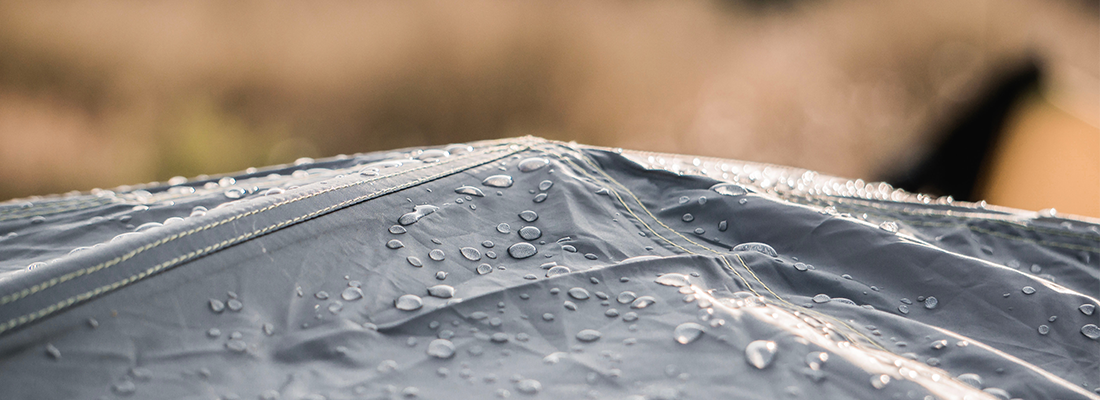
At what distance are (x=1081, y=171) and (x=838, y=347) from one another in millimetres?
3745

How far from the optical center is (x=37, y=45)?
3342 mm

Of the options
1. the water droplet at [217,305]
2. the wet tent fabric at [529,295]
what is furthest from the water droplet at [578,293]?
the water droplet at [217,305]

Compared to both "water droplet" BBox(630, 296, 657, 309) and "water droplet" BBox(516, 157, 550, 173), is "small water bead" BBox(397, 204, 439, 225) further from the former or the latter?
"water droplet" BBox(630, 296, 657, 309)

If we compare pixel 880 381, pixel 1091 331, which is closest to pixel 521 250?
pixel 880 381

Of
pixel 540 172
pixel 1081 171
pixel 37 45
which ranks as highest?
pixel 540 172

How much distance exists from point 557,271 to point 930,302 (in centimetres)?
59

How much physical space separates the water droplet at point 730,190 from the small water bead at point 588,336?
0.50m

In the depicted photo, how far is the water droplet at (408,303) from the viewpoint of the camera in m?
0.75

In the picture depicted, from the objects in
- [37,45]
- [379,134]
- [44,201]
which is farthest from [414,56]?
[44,201]

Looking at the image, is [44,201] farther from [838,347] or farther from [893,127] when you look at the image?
[893,127]

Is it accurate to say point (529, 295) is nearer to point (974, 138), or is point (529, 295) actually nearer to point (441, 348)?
point (441, 348)

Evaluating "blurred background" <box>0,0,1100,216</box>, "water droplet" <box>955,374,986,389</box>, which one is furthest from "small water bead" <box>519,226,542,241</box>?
"blurred background" <box>0,0,1100,216</box>

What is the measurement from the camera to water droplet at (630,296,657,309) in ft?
2.52

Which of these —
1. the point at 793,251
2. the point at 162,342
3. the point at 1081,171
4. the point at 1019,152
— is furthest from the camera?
the point at 1019,152
